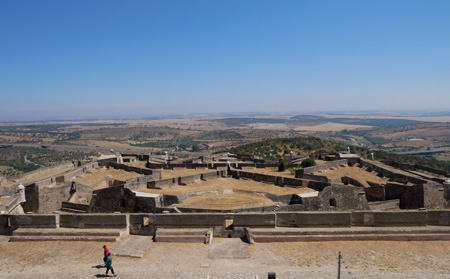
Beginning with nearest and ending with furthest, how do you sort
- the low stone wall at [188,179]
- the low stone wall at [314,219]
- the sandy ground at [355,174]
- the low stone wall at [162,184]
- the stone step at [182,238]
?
the stone step at [182,238]
the low stone wall at [314,219]
the low stone wall at [162,184]
the low stone wall at [188,179]
the sandy ground at [355,174]

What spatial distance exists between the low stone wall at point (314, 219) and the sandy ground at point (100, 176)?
18763 mm

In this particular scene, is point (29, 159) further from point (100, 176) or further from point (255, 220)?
point (255, 220)

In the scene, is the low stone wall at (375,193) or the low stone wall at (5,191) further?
the low stone wall at (375,193)

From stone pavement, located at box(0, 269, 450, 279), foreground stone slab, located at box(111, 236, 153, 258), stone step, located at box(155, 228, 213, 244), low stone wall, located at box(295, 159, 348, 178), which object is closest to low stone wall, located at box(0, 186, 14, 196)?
foreground stone slab, located at box(111, 236, 153, 258)

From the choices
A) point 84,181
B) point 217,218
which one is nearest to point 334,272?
point 217,218

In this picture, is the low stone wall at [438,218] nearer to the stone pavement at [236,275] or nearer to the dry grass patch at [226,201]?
the stone pavement at [236,275]

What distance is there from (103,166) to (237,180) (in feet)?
53.5

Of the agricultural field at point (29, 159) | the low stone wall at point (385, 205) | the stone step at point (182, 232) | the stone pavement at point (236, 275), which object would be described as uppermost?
the stone step at point (182, 232)

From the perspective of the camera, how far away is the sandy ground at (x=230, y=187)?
2442 centimetres

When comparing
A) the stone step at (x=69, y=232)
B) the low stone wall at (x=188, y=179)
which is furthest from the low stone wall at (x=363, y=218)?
the low stone wall at (x=188, y=179)

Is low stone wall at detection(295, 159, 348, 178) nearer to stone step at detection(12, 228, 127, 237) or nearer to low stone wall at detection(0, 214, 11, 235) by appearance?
stone step at detection(12, 228, 127, 237)

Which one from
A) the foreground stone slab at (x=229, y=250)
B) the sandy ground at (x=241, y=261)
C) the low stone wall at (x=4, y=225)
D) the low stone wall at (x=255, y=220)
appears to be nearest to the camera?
the sandy ground at (x=241, y=261)

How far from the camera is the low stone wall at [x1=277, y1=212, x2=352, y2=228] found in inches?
610

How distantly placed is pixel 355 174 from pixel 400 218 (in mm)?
17239
